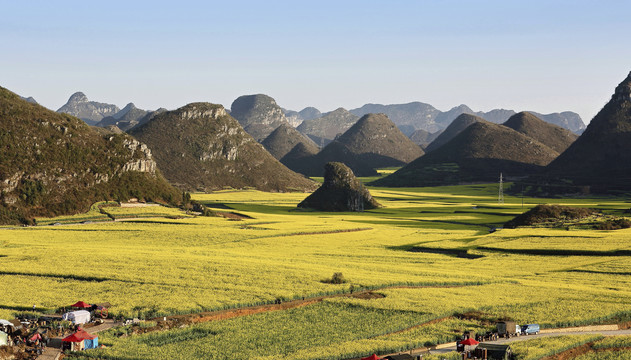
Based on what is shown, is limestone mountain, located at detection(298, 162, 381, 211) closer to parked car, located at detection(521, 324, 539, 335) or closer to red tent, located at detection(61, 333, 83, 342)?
parked car, located at detection(521, 324, 539, 335)

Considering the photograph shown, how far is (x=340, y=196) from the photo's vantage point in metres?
150

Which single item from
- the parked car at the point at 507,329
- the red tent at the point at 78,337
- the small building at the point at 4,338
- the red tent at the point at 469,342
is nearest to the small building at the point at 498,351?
the red tent at the point at 469,342

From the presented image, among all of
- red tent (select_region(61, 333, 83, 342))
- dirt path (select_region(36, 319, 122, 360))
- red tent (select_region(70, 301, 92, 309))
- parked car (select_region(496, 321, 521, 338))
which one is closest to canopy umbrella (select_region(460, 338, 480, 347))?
parked car (select_region(496, 321, 521, 338))

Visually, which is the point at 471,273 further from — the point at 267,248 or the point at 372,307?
the point at 267,248

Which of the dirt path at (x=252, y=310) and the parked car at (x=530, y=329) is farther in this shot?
the dirt path at (x=252, y=310)

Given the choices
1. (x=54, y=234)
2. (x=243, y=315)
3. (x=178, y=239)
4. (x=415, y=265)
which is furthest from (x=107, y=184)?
(x=243, y=315)

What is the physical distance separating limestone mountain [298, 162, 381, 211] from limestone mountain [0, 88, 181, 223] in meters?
34.2

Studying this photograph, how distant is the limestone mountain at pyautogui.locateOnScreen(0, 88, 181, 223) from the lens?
351 feet

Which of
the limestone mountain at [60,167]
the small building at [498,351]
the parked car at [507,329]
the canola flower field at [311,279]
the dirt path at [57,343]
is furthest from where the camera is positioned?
the limestone mountain at [60,167]

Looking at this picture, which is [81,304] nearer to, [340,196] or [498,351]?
[498,351]

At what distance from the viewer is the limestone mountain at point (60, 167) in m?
107

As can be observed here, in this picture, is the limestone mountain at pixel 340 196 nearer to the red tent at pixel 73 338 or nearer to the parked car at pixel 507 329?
the parked car at pixel 507 329

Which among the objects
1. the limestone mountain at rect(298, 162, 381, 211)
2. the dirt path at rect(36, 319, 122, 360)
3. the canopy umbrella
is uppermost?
the limestone mountain at rect(298, 162, 381, 211)

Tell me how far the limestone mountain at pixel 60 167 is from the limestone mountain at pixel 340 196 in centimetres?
3419
